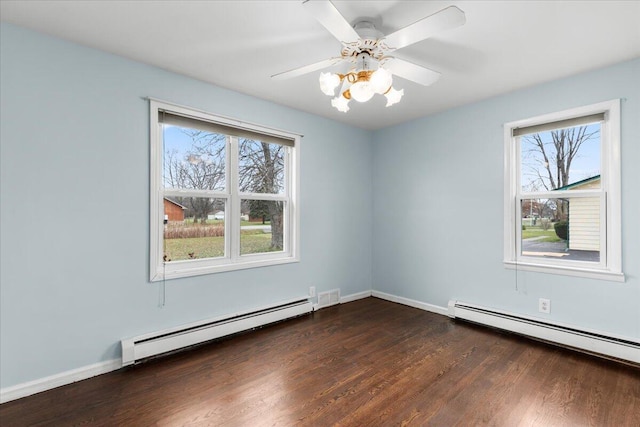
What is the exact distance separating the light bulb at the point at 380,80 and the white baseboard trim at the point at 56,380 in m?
2.81

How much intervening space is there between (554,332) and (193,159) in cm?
378

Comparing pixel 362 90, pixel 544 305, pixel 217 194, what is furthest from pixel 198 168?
pixel 544 305

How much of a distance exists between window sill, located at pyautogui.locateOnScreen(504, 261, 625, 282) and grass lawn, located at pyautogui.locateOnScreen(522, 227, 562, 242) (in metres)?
0.29

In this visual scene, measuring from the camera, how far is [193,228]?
116 inches

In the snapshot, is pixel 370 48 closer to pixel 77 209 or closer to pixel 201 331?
pixel 77 209

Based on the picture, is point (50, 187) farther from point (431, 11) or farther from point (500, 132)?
point (500, 132)

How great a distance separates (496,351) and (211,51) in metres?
3.52

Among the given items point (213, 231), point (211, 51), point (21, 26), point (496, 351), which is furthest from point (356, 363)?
point (21, 26)

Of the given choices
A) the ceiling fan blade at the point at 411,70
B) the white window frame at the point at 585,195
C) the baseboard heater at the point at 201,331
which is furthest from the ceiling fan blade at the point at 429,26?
the baseboard heater at the point at 201,331

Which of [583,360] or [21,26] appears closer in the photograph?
[21,26]

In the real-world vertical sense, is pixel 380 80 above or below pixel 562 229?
above

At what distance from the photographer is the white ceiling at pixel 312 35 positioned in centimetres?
187

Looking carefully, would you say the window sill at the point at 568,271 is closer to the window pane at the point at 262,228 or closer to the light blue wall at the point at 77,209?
the window pane at the point at 262,228

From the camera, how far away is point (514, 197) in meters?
3.20
